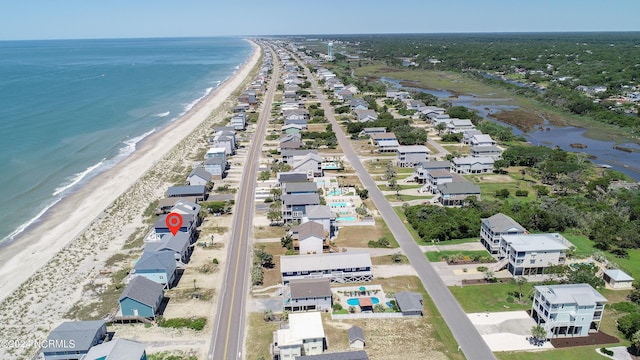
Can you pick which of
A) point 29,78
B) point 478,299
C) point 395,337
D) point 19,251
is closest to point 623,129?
point 478,299

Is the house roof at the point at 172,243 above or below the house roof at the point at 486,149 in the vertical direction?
below

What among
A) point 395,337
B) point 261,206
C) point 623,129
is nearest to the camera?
point 395,337

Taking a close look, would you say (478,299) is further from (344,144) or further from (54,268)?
(344,144)

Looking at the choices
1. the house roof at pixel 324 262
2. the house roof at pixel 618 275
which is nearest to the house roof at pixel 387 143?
the house roof at pixel 324 262

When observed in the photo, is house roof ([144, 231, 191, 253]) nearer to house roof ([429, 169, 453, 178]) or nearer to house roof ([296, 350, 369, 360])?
house roof ([296, 350, 369, 360])

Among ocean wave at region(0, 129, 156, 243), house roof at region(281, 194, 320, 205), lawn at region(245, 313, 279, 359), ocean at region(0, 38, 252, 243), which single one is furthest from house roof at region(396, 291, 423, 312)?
ocean at region(0, 38, 252, 243)

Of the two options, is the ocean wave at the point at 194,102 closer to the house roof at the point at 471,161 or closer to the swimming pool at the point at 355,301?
the house roof at the point at 471,161

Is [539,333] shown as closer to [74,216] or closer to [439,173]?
[439,173]
